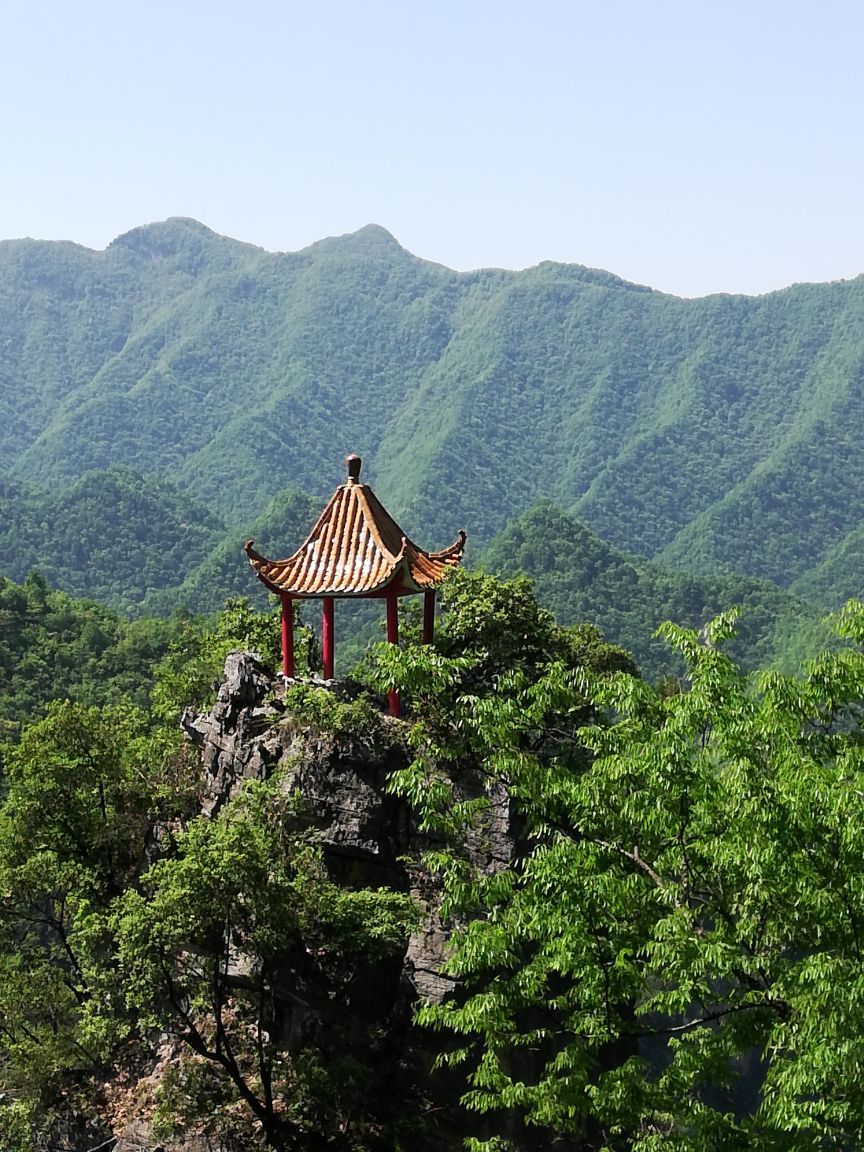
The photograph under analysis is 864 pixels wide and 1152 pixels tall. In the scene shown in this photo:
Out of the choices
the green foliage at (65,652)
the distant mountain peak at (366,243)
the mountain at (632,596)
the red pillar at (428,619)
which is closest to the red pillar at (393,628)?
the red pillar at (428,619)

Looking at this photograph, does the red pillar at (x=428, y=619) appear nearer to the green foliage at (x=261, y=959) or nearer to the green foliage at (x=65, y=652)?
the green foliage at (x=261, y=959)

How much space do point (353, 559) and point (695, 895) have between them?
7.57 metres

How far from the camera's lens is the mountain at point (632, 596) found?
2445 inches

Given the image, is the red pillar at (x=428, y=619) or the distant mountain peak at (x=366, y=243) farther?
the distant mountain peak at (x=366, y=243)

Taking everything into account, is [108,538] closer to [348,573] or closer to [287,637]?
[287,637]

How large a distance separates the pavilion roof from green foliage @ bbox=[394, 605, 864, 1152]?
16.6 feet

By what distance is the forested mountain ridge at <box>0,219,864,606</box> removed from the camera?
108 metres

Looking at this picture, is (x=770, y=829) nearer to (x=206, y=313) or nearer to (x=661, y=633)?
(x=661, y=633)

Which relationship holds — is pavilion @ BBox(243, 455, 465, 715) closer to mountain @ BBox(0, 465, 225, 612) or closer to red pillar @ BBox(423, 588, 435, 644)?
red pillar @ BBox(423, 588, 435, 644)

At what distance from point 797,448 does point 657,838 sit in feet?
352

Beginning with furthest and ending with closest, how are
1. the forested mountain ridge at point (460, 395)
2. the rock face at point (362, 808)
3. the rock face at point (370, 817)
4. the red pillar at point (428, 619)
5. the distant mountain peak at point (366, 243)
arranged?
the distant mountain peak at point (366, 243) < the forested mountain ridge at point (460, 395) < the red pillar at point (428, 619) < the rock face at point (362, 808) < the rock face at point (370, 817)

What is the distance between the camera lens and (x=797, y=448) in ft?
369

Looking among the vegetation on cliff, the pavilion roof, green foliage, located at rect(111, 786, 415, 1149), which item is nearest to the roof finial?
the pavilion roof

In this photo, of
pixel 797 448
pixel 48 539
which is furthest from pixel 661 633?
pixel 797 448
